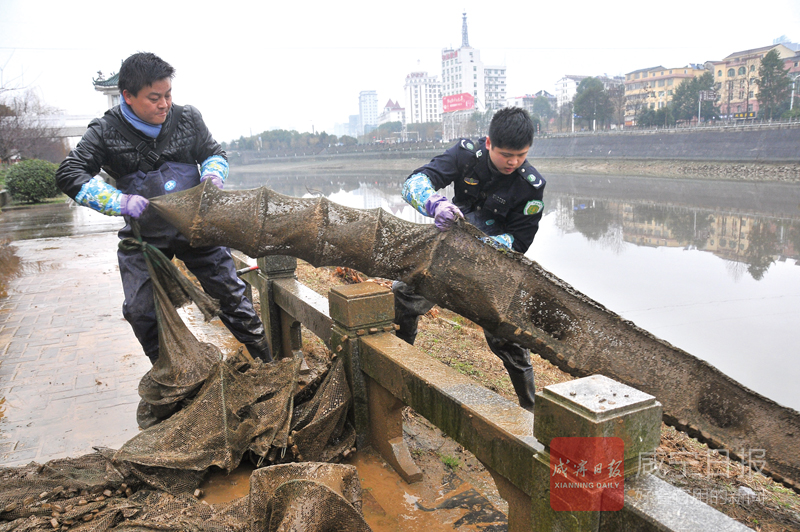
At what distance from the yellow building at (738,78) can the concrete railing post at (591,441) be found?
2469 inches

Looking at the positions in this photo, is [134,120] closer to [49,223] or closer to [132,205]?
[132,205]

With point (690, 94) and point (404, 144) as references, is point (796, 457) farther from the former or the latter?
point (404, 144)

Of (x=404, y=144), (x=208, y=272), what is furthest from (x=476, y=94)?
(x=208, y=272)

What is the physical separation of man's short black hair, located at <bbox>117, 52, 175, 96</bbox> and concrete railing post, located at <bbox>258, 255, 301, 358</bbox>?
1.71 m

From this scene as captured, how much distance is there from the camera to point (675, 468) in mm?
4211

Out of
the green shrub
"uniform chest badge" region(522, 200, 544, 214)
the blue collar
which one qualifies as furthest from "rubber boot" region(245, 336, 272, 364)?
the green shrub

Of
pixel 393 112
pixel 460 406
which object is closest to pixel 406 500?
pixel 460 406

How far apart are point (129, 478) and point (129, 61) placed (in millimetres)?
2303

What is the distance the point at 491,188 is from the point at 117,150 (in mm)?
2393

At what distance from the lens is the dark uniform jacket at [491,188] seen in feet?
11.9

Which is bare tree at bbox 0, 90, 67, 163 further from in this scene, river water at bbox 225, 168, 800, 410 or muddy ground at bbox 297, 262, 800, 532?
muddy ground at bbox 297, 262, 800, 532

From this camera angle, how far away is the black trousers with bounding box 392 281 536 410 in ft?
12.3

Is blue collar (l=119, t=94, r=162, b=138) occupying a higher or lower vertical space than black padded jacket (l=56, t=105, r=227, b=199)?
higher

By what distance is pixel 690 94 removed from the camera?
50094 millimetres
